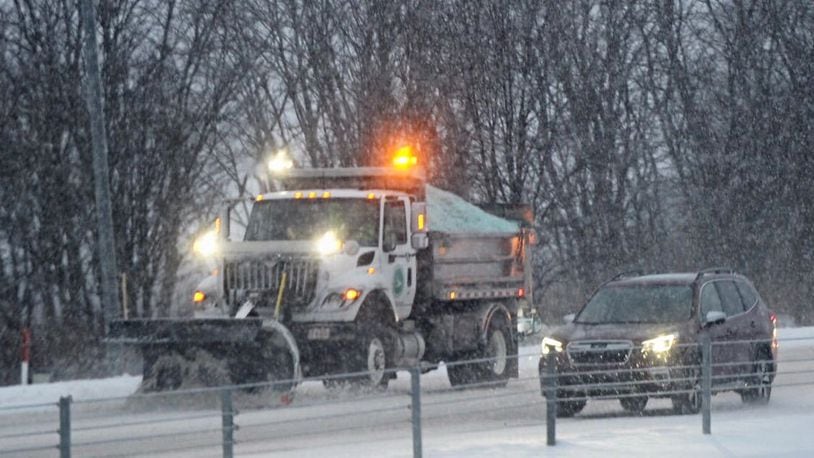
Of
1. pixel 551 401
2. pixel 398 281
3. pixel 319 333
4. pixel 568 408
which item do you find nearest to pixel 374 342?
pixel 319 333

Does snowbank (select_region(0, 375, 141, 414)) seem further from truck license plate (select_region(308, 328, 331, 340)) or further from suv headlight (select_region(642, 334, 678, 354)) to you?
suv headlight (select_region(642, 334, 678, 354))

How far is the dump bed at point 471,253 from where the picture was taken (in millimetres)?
23656

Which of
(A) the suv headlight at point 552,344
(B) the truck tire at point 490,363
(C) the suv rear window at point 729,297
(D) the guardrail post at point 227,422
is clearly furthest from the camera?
(B) the truck tire at point 490,363

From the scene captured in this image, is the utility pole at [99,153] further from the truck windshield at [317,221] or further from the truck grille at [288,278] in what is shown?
the truck grille at [288,278]

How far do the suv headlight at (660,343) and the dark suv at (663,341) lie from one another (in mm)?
12

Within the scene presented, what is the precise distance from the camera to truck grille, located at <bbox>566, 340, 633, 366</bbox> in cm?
1872

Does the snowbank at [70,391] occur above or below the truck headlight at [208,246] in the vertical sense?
below

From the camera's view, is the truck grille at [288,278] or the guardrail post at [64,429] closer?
the guardrail post at [64,429]

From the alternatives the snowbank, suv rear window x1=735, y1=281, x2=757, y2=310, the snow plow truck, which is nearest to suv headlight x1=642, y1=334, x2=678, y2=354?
the snow plow truck

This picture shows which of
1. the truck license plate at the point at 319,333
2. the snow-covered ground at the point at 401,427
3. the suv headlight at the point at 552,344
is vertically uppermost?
the truck license plate at the point at 319,333

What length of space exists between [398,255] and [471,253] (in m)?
1.97

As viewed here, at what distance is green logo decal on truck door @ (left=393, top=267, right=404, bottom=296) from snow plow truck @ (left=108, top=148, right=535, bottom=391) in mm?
14

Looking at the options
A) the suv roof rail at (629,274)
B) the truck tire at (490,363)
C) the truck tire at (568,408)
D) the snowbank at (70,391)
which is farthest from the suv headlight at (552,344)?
the snowbank at (70,391)

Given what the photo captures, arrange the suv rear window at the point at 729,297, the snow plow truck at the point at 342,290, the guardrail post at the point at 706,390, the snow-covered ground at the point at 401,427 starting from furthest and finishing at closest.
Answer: the snow plow truck at the point at 342,290
the suv rear window at the point at 729,297
the guardrail post at the point at 706,390
the snow-covered ground at the point at 401,427
